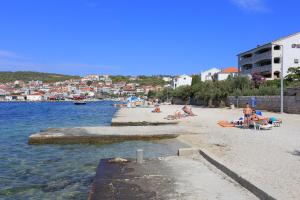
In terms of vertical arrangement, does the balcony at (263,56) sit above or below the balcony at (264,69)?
above

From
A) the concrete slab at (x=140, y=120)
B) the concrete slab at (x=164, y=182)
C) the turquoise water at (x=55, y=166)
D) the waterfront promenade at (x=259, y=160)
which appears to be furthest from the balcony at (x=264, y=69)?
the concrete slab at (x=164, y=182)

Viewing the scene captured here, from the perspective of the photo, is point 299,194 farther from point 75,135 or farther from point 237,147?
point 75,135

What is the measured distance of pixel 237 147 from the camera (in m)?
15.4

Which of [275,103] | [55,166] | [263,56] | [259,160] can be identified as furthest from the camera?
[263,56]

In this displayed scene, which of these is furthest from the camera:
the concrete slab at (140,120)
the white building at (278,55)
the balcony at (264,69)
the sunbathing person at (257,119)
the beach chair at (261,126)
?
the balcony at (264,69)

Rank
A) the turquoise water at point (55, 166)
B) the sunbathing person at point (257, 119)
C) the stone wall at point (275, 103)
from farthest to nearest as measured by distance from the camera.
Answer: the stone wall at point (275, 103) → the sunbathing person at point (257, 119) → the turquoise water at point (55, 166)

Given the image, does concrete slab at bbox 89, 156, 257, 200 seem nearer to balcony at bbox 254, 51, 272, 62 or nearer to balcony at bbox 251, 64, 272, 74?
balcony at bbox 251, 64, 272, 74

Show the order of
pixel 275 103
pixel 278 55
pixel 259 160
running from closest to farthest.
Result: pixel 259 160, pixel 275 103, pixel 278 55

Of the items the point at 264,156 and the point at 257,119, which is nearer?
the point at 264,156

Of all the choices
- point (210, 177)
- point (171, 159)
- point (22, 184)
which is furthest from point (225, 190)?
point (22, 184)

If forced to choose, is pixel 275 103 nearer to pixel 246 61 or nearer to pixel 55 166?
pixel 55 166

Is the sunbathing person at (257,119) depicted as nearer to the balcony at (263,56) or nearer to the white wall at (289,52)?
the balcony at (263,56)

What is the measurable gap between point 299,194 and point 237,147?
7569 millimetres

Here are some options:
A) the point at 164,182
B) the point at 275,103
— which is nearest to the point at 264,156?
the point at 164,182
